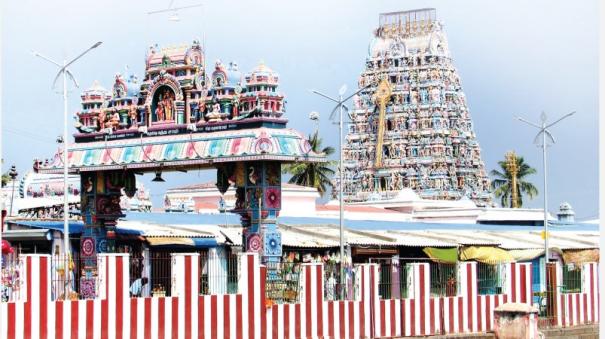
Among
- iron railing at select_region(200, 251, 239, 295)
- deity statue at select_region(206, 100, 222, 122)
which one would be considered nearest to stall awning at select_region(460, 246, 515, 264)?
deity statue at select_region(206, 100, 222, 122)

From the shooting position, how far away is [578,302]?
118 feet

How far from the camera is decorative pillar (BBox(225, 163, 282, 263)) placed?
32.3 meters

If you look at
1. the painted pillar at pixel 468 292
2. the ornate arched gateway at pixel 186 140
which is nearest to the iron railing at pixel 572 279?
the painted pillar at pixel 468 292

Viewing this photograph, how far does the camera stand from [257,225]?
107 ft

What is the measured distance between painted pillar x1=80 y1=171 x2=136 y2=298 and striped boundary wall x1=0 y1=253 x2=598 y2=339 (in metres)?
9.47

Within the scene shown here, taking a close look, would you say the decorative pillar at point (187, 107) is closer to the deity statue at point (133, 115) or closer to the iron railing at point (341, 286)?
the deity statue at point (133, 115)

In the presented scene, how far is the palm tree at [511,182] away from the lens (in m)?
101

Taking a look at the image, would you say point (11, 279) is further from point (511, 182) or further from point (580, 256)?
point (511, 182)

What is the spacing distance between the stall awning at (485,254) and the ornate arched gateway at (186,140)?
922 centimetres

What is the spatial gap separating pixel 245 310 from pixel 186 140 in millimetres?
7981

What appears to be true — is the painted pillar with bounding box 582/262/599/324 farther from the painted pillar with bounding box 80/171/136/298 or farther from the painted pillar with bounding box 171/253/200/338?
the painted pillar with bounding box 171/253/200/338

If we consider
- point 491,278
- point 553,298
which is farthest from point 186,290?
point 553,298

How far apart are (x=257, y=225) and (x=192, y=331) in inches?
282

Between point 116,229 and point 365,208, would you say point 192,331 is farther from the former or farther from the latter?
point 365,208
